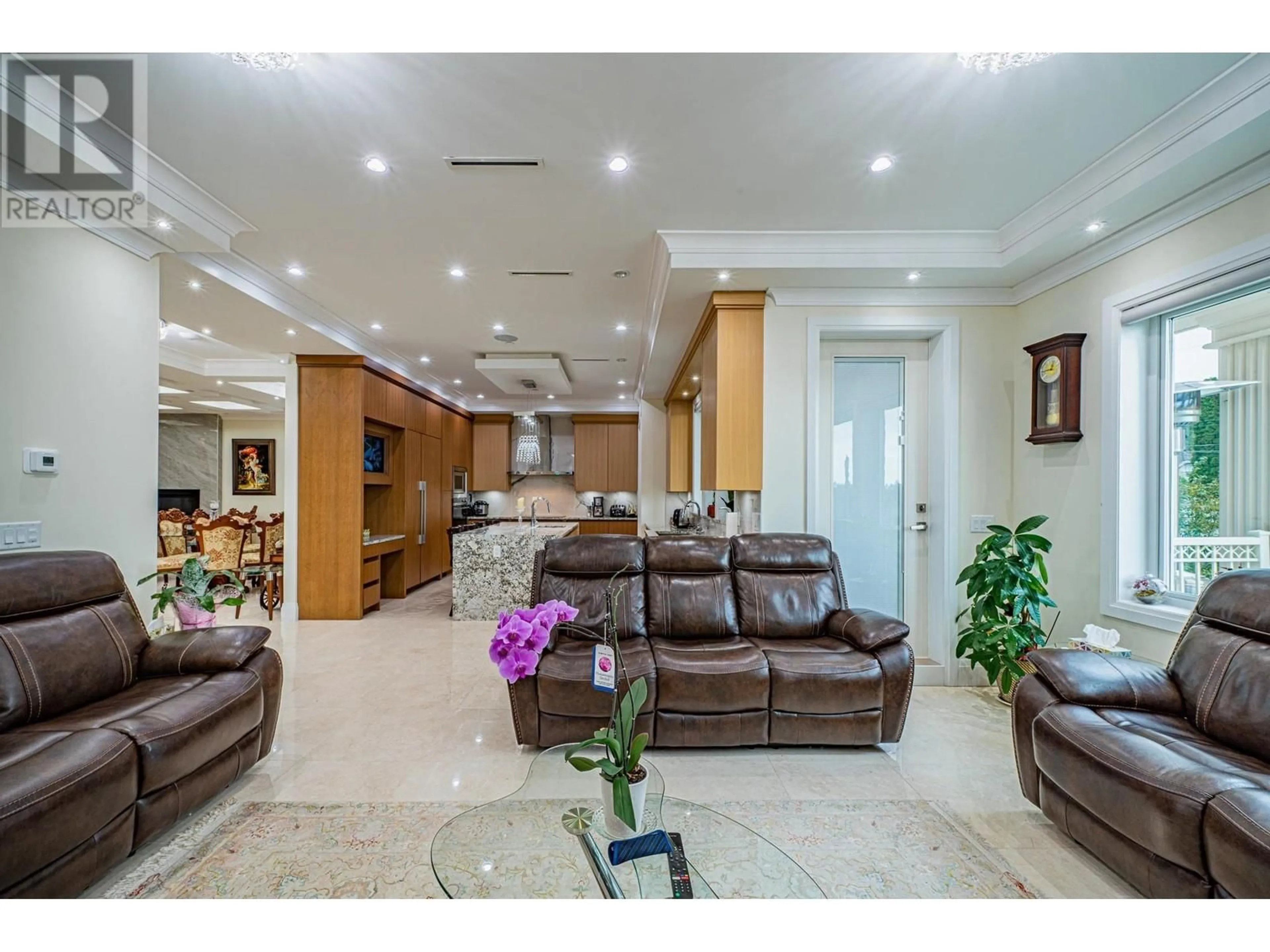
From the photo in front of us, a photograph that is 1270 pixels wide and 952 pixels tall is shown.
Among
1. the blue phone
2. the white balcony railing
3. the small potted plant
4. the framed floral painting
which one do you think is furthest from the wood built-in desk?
the white balcony railing

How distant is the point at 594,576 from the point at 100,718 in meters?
2.14

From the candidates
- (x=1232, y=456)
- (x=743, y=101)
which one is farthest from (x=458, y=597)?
(x=1232, y=456)

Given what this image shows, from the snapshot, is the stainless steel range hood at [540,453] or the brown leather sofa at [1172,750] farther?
the stainless steel range hood at [540,453]

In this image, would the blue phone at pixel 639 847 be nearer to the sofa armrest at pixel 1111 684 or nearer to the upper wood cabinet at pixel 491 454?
the sofa armrest at pixel 1111 684

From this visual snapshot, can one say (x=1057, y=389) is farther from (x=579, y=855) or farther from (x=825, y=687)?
(x=579, y=855)

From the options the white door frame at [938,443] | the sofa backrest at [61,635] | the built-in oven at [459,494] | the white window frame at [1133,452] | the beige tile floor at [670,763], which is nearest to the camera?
the sofa backrest at [61,635]

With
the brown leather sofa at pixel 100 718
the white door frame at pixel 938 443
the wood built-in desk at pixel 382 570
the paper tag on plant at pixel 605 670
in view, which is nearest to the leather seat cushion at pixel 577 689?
the paper tag on plant at pixel 605 670

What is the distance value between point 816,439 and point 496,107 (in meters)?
2.67

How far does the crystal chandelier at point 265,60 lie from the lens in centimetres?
184

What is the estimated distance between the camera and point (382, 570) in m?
6.55

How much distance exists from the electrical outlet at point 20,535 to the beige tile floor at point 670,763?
1.42 meters

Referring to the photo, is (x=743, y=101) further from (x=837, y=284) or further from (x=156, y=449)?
(x=156, y=449)

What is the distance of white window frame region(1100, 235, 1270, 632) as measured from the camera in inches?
110
